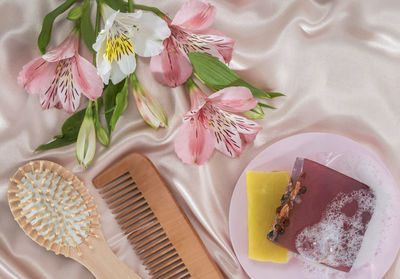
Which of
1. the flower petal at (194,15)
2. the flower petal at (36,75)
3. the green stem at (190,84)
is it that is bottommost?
the green stem at (190,84)

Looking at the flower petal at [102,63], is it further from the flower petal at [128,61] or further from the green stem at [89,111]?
the green stem at [89,111]

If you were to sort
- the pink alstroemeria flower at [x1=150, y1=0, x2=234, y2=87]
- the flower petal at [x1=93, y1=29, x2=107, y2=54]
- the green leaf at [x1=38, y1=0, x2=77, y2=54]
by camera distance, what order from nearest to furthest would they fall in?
the flower petal at [x1=93, y1=29, x2=107, y2=54]
the pink alstroemeria flower at [x1=150, y1=0, x2=234, y2=87]
the green leaf at [x1=38, y1=0, x2=77, y2=54]

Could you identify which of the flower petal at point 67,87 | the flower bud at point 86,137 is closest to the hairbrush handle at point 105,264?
the flower bud at point 86,137

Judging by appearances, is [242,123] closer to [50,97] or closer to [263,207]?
[263,207]

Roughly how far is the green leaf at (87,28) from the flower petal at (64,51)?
2 centimetres

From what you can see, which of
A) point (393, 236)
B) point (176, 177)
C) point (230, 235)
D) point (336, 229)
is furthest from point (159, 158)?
point (393, 236)

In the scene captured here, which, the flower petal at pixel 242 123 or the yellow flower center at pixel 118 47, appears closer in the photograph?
the yellow flower center at pixel 118 47

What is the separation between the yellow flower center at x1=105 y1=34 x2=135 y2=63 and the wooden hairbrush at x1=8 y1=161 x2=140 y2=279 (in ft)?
1.05

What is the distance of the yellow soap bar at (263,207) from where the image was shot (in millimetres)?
964

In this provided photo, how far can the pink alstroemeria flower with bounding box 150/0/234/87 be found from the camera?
0.81 metres

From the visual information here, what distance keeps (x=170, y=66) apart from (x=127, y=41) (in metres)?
0.13

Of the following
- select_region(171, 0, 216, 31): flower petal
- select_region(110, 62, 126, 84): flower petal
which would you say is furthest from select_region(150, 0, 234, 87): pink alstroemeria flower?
select_region(110, 62, 126, 84): flower petal

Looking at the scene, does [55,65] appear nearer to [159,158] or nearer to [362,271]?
[159,158]

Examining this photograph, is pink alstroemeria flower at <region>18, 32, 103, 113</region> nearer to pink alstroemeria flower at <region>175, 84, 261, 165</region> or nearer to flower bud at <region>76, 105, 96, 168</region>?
flower bud at <region>76, 105, 96, 168</region>
